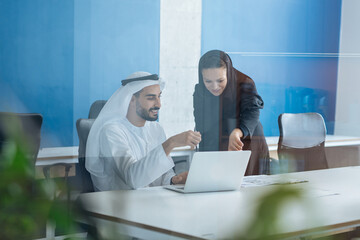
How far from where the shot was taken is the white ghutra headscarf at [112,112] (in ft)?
9.21

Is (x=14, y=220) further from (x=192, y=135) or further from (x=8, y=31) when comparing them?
(x=192, y=135)

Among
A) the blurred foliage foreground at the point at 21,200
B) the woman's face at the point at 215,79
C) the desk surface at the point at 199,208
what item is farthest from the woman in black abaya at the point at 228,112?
the blurred foliage foreground at the point at 21,200

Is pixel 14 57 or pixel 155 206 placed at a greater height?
pixel 14 57

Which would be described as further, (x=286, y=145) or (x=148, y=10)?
(x=286, y=145)

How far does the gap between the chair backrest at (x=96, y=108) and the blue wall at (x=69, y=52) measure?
29 millimetres

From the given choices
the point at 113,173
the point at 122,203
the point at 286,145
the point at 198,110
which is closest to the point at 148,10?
the point at 198,110

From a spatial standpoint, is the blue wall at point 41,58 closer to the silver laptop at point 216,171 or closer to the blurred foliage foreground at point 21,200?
the silver laptop at point 216,171

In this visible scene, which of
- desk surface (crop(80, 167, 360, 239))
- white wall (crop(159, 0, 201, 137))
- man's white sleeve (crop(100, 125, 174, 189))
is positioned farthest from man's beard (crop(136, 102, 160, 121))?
desk surface (crop(80, 167, 360, 239))

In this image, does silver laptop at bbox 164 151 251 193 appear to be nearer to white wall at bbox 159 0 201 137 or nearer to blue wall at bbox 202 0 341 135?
white wall at bbox 159 0 201 137

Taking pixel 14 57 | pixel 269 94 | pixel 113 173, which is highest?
pixel 14 57

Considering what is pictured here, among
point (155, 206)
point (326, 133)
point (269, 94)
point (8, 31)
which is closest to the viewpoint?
point (155, 206)

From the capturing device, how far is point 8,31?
8.44 ft

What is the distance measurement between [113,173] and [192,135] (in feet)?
2.21

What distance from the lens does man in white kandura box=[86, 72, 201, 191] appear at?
253 cm
